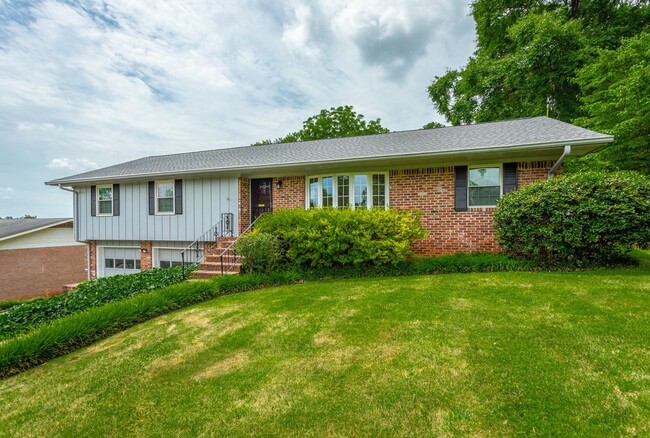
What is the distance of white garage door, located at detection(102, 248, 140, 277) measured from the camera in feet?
38.3

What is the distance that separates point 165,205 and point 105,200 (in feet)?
9.57

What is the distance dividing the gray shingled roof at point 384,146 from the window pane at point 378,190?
2.72 feet

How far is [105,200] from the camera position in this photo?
456 inches

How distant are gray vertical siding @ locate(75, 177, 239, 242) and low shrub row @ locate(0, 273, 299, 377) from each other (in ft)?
12.1

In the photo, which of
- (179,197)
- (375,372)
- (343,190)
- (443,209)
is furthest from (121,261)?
(375,372)

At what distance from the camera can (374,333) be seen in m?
3.86

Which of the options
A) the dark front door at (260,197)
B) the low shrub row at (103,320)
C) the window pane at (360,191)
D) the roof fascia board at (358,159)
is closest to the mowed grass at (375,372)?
the low shrub row at (103,320)

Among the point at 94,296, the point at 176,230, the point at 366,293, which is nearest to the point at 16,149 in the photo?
the point at 176,230

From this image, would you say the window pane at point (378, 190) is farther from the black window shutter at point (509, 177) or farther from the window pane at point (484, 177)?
the black window shutter at point (509, 177)

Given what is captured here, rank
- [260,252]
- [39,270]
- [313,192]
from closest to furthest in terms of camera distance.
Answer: [260,252], [313,192], [39,270]

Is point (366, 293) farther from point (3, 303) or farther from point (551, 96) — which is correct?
point (551, 96)

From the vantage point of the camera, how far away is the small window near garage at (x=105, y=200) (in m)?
11.5

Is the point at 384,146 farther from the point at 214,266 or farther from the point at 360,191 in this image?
the point at 214,266

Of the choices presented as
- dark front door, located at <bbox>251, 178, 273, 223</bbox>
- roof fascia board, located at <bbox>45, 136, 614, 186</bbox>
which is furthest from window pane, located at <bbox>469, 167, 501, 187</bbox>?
dark front door, located at <bbox>251, 178, 273, 223</bbox>
